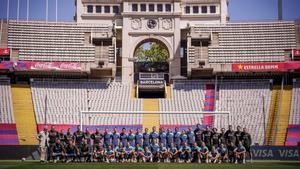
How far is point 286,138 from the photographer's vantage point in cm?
3416

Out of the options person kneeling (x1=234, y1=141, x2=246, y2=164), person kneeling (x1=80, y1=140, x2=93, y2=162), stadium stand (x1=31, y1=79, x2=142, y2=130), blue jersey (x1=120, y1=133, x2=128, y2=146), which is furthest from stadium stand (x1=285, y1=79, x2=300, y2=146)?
person kneeling (x1=80, y1=140, x2=93, y2=162)

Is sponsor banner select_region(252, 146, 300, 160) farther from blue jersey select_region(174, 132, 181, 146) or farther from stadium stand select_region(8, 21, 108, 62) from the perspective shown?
stadium stand select_region(8, 21, 108, 62)

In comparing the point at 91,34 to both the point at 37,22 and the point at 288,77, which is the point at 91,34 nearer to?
the point at 37,22

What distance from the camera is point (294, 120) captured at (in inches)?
1406

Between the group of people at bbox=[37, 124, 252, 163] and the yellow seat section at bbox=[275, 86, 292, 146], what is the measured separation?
428 inches

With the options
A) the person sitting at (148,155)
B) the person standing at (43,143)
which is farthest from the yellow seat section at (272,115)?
the person standing at (43,143)

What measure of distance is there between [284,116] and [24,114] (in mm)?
19650

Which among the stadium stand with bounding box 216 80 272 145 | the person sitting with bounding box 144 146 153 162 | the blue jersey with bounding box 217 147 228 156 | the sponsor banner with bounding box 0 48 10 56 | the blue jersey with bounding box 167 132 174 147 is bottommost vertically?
the person sitting with bounding box 144 146 153 162

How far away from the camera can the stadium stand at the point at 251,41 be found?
41375mm

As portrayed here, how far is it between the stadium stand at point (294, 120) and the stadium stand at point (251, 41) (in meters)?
3.72

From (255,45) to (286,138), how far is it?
10.7m

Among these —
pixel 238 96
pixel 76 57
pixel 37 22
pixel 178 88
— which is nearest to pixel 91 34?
pixel 76 57

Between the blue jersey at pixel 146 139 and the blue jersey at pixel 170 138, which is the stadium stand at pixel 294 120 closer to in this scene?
the blue jersey at pixel 170 138

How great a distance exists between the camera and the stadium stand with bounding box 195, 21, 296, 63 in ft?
136
